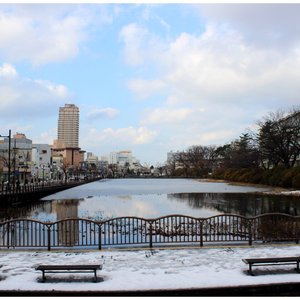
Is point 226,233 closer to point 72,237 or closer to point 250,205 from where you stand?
point 72,237

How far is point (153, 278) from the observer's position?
893 centimetres

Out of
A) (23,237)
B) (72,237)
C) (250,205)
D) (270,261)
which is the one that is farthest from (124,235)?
(250,205)

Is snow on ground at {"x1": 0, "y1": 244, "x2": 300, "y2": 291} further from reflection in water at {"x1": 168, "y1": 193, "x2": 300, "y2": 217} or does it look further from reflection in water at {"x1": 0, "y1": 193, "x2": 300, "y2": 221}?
reflection in water at {"x1": 168, "y1": 193, "x2": 300, "y2": 217}

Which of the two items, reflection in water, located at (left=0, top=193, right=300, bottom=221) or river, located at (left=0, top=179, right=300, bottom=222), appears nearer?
reflection in water, located at (left=0, top=193, right=300, bottom=221)

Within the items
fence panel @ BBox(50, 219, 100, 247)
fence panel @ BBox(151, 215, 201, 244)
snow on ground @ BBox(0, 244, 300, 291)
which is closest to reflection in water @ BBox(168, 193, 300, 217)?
fence panel @ BBox(151, 215, 201, 244)

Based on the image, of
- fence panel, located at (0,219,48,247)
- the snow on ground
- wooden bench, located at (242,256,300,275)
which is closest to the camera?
the snow on ground

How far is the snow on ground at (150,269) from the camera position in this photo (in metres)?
8.53

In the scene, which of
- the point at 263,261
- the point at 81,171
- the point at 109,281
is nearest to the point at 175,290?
the point at 109,281

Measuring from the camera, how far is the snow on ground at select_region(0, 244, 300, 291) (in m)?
8.53

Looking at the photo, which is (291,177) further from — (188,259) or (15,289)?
(15,289)

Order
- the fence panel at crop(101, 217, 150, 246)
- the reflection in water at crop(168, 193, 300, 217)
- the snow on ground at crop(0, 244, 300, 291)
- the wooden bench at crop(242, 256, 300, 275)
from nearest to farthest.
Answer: the snow on ground at crop(0, 244, 300, 291) → the wooden bench at crop(242, 256, 300, 275) → the fence panel at crop(101, 217, 150, 246) → the reflection in water at crop(168, 193, 300, 217)

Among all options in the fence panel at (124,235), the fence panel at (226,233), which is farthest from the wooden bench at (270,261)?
the fence panel at (124,235)

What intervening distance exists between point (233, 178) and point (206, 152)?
75997mm

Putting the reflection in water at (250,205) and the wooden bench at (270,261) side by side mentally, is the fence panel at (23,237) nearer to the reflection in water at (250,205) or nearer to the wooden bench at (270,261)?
the wooden bench at (270,261)
